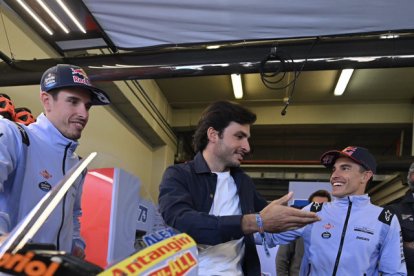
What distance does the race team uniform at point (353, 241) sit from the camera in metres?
2.60

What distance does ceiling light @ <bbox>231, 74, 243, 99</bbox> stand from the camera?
7.73 metres

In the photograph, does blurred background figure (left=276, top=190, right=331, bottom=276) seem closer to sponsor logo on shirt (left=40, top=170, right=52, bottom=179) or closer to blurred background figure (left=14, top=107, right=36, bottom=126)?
blurred background figure (left=14, top=107, right=36, bottom=126)

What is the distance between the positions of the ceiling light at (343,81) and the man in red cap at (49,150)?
229 inches

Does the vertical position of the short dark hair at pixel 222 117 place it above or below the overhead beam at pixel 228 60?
below

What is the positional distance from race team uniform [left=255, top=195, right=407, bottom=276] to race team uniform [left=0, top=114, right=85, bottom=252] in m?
1.28

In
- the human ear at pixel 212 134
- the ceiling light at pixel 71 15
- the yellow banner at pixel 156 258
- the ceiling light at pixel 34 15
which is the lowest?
the yellow banner at pixel 156 258

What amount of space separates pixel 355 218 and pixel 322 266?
0.38 m

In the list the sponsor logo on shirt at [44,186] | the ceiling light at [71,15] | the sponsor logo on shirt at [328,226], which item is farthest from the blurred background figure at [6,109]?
the sponsor logo on shirt at [328,226]

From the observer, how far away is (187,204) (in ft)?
6.11

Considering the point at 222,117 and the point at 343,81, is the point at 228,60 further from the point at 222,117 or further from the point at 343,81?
the point at 343,81

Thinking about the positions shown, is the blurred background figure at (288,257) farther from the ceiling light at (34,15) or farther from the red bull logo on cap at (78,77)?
the ceiling light at (34,15)

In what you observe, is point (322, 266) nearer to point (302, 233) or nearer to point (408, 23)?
point (302, 233)

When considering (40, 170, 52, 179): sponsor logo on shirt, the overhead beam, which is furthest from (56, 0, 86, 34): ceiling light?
(40, 170, 52, 179): sponsor logo on shirt

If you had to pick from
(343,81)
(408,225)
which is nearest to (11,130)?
(408,225)
